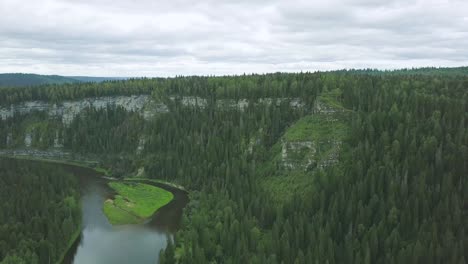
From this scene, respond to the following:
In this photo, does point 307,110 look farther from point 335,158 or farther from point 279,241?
point 279,241

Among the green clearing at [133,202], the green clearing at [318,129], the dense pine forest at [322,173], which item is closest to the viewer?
the dense pine forest at [322,173]

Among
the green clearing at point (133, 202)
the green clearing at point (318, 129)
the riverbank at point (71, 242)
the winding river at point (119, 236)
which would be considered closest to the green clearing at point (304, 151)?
the green clearing at point (318, 129)

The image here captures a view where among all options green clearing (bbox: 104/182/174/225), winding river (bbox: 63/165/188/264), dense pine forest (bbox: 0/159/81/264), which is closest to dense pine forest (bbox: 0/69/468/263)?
dense pine forest (bbox: 0/159/81/264)

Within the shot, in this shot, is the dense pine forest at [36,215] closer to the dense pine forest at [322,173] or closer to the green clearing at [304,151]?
the dense pine forest at [322,173]

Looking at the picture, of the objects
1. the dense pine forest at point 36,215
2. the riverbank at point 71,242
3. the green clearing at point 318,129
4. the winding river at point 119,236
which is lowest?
the winding river at point 119,236

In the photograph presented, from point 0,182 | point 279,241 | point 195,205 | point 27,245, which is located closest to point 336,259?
point 279,241

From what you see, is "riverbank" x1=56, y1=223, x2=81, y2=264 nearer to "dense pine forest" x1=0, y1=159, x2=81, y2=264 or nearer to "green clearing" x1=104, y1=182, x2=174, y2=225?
"dense pine forest" x1=0, y1=159, x2=81, y2=264
